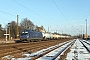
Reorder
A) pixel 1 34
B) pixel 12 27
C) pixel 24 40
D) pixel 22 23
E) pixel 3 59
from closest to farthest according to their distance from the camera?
pixel 3 59 → pixel 24 40 → pixel 1 34 → pixel 12 27 → pixel 22 23

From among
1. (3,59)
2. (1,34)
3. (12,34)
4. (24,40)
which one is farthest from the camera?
(12,34)

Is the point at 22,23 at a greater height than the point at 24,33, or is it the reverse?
the point at 22,23

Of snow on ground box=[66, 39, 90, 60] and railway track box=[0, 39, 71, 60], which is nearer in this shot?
snow on ground box=[66, 39, 90, 60]

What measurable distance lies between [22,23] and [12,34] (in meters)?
33.4

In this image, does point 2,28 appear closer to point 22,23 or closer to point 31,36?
point 22,23

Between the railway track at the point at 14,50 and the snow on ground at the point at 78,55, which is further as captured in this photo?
the railway track at the point at 14,50

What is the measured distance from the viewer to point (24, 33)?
47.6 m

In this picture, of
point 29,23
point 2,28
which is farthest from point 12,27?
point 29,23

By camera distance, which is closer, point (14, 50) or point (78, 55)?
point (78, 55)

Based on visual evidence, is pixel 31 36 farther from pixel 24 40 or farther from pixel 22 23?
pixel 22 23

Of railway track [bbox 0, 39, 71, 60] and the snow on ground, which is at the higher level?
railway track [bbox 0, 39, 71, 60]

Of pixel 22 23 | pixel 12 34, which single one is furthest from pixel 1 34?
pixel 22 23

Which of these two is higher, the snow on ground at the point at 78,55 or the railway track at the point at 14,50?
the railway track at the point at 14,50

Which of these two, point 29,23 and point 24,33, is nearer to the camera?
point 24,33
